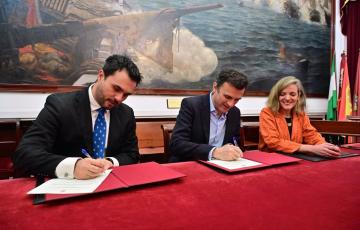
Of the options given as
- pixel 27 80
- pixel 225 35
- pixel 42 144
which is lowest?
pixel 42 144

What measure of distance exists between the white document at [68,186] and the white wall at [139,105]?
218cm

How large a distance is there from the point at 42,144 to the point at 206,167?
77cm

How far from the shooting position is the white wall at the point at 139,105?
2.78 m

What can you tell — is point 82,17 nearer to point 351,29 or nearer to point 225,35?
point 225,35

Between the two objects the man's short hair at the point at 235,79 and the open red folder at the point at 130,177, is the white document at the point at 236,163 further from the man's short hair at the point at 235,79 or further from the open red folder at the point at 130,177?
the man's short hair at the point at 235,79

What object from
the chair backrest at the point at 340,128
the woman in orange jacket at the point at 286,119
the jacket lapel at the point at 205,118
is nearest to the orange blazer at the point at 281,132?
the woman in orange jacket at the point at 286,119

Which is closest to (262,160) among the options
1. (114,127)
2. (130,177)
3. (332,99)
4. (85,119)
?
→ (130,177)

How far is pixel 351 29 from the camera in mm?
4453

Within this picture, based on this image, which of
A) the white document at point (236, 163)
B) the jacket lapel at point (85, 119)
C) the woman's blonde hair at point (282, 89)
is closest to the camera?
the white document at point (236, 163)

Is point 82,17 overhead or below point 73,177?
overhead

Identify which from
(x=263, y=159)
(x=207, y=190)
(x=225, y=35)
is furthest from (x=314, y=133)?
(x=225, y=35)

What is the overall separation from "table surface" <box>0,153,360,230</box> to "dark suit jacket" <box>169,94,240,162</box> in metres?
0.62

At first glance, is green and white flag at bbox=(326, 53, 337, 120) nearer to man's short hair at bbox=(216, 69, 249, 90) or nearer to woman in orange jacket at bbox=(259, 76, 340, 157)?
woman in orange jacket at bbox=(259, 76, 340, 157)

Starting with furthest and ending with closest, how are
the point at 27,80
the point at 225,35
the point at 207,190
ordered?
the point at 225,35
the point at 27,80
the point at 207,190
